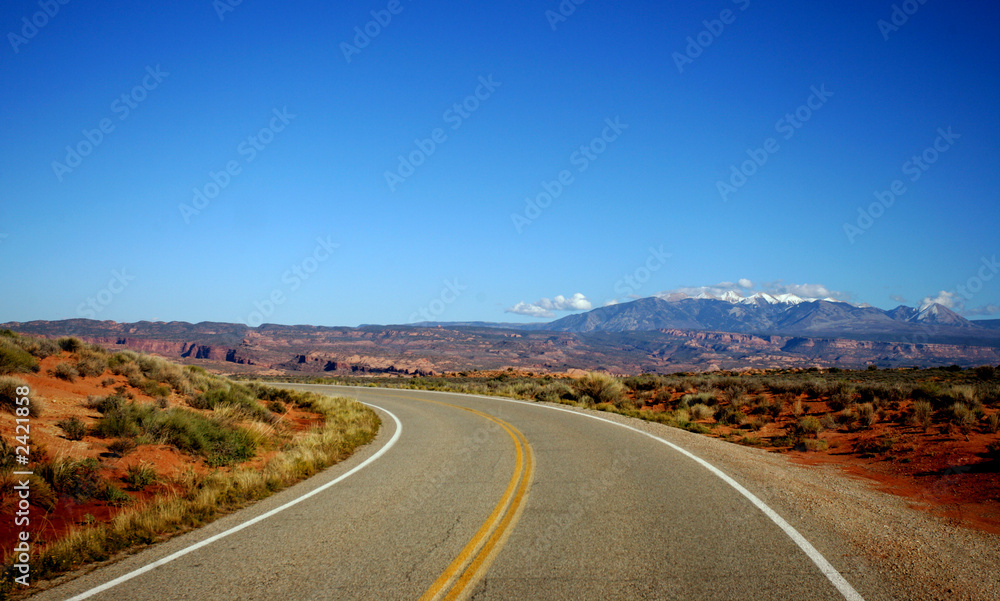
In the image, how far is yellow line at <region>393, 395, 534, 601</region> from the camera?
176 inches

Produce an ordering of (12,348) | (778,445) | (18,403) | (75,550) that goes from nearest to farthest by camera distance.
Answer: (75,550) → (18,403) → (12,348) → (778,445)

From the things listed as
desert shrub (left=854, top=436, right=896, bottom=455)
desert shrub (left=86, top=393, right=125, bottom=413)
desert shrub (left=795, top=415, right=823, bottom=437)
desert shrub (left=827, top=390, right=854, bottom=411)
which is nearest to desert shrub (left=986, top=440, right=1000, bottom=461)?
desert shrub (left=854, top=436, right=896, bottom=455)

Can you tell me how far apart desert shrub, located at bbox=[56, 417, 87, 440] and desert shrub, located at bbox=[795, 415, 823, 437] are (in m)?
17.8

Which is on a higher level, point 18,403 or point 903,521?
point 18,403

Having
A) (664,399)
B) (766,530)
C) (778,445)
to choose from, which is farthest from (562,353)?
(766,530)

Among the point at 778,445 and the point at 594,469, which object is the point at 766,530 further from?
the point at 778,445

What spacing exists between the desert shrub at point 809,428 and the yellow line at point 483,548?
1078cm

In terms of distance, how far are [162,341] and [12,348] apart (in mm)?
94033

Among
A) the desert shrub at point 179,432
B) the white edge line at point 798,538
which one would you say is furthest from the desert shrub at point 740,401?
the desert shrub at point 179,432

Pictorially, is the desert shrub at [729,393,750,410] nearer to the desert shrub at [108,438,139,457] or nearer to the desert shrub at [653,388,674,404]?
the desert shrub at [653,388,674,404]

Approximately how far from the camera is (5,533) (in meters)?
6.20

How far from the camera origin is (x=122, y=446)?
31.8 ft

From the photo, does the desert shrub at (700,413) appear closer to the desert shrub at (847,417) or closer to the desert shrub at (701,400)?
the desert shrub at (701,400)

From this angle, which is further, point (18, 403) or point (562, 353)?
point (562, 353)
